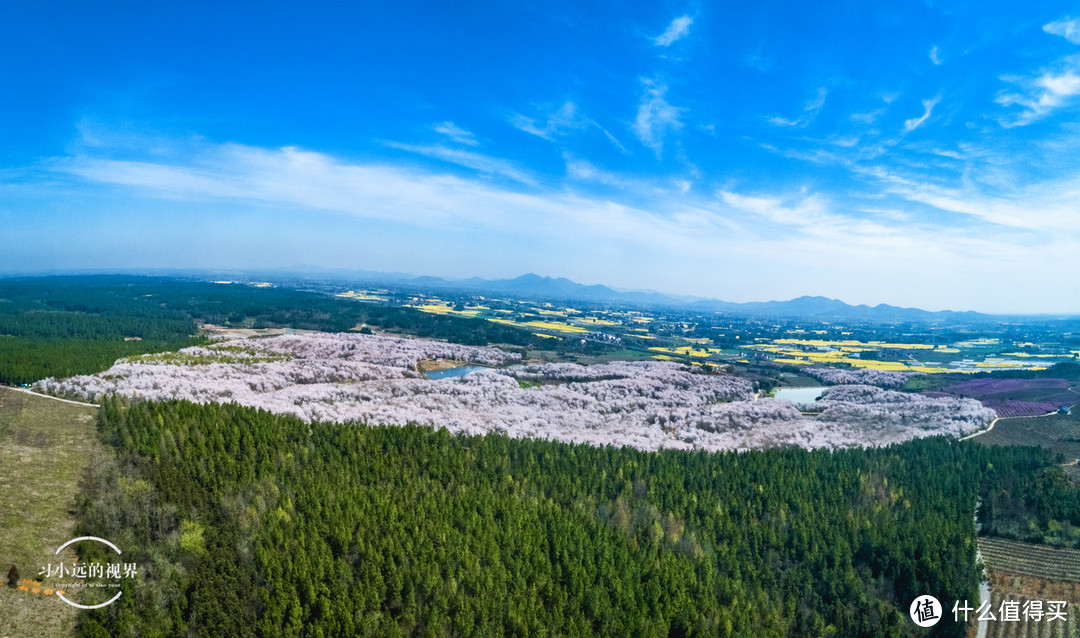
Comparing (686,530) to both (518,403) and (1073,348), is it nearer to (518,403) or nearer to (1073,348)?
(518,403)

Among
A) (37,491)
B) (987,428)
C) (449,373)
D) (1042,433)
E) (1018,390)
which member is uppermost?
(1018,390)

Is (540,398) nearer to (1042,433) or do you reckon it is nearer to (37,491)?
(37,491)

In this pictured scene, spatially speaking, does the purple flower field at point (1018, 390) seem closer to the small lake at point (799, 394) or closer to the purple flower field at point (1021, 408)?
the purple flower field at point (1021, 408)

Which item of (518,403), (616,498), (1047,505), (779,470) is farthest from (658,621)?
(518,403)

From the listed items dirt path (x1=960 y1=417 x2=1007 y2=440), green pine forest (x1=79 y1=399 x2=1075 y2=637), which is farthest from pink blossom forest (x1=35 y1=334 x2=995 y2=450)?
green pine forest (x1=79 y1=399 x2=1075 y2=637)

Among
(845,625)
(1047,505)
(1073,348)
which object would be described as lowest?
(845,625)

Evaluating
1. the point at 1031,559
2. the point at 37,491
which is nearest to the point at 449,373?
the point at 37,491

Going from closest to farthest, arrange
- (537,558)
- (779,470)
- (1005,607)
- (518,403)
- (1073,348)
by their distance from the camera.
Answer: (537,558), (1005,607), (779,470), (518,403), (1073,348)
